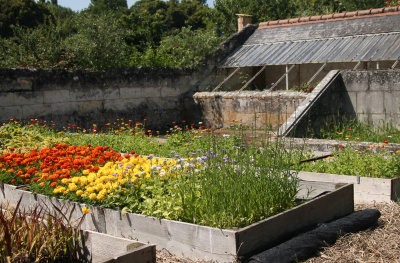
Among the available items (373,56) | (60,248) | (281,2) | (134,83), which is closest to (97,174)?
(60,248)

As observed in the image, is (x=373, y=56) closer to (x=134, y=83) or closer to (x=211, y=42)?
(x=211, y=42)

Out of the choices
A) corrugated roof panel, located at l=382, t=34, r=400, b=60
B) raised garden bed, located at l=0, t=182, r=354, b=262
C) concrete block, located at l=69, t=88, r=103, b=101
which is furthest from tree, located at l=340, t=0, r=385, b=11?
raised garden bed, located at l=0, t=182, r=354, b=262

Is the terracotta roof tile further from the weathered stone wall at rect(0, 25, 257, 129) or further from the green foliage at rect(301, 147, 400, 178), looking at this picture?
the green foliage at rect(301, 147, 400, 178)

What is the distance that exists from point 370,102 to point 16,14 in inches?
1136

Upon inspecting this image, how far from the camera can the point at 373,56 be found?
42.0ft

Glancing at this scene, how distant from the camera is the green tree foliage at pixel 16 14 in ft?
106

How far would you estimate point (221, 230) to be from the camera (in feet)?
13.6

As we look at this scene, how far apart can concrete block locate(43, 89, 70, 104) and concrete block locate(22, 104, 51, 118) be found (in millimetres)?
162

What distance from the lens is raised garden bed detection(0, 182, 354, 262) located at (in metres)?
4.17

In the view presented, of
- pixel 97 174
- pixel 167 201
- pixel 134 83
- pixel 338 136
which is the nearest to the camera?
pixel 167 201

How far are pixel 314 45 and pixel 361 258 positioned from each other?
37.4 ft

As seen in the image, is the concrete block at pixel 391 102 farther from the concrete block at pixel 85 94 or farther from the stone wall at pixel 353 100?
the concrete block at pixel 85 94

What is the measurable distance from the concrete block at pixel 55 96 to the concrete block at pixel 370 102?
7479 mm

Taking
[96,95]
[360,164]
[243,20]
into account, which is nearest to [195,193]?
[360,164]
